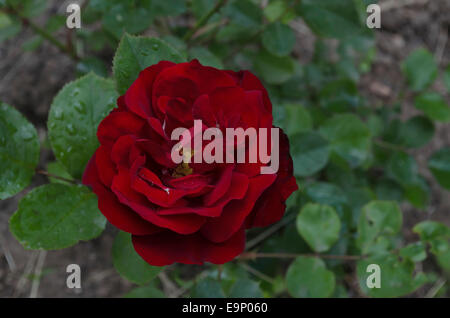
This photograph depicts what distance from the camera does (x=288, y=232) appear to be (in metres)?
1.30

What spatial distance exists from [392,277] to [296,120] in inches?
21.4

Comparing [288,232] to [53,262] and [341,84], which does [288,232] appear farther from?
[53,262]

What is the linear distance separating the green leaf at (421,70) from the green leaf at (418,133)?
0.13 m

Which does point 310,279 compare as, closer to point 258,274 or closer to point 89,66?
point 258,274

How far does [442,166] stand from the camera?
1.47 metres

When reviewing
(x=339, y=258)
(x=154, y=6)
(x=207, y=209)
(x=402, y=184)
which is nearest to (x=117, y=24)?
(x=154, y=6)

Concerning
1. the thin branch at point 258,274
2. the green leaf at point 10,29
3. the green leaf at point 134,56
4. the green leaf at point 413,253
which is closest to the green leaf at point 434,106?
the green leaf at point 413,253

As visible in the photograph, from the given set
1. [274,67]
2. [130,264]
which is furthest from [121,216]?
[274,67]

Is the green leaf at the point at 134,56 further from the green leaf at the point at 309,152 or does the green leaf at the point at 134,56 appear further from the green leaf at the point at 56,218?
the green leaf at the point at 309,152

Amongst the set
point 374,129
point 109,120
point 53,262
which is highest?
point 374,129

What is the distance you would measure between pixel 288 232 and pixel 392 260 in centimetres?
33

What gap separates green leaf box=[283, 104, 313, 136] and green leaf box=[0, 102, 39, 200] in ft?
2.44

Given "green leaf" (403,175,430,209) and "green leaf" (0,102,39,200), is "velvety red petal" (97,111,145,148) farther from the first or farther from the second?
"green leaf" (403,175,430,209)

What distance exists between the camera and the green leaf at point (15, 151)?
81 centimetres
